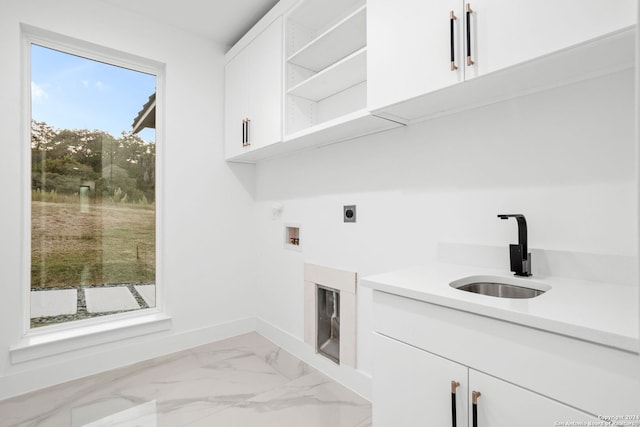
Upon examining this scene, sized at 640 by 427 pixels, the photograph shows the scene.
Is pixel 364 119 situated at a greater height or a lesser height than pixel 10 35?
lesser

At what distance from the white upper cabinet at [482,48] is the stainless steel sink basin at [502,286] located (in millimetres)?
743

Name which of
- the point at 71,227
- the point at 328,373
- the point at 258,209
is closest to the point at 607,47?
the point at 328,373

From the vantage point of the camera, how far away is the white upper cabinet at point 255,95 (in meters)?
2.11

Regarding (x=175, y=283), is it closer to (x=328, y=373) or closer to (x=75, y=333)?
(x=75, y=333)

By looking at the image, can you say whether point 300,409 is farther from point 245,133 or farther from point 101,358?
point 245,133

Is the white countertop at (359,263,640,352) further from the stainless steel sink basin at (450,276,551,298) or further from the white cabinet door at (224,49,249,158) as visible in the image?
the white cabinet door at (224,49,249,158)

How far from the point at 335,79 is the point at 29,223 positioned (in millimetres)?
2216

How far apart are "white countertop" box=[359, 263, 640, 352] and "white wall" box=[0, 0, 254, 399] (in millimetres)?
1967

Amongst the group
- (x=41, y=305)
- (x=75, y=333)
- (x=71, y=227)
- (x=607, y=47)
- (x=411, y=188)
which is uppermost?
(x=607, y=47)

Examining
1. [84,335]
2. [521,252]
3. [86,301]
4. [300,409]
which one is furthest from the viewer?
[86,301]

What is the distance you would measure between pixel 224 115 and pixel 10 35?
54.9 inches

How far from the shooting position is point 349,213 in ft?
6.73

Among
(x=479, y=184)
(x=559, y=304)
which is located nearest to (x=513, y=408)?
(x=559, y=304)

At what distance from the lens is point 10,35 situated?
198cm
